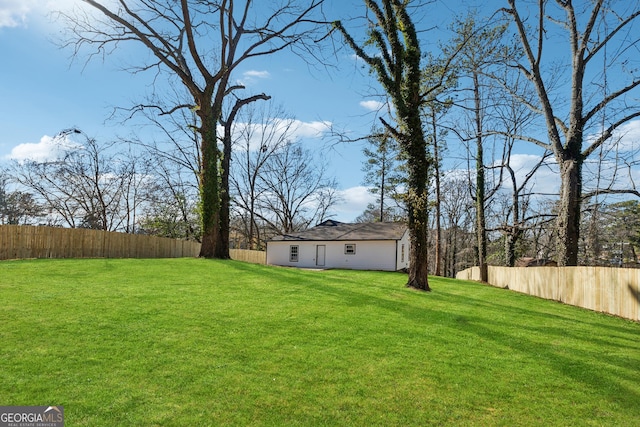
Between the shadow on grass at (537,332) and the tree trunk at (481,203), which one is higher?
the tree trunk at (481,203)

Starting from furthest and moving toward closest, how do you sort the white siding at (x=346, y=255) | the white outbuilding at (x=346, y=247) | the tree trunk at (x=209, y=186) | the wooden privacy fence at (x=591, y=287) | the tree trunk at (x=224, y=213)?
the white outbuilding at (x=346, y=247), the white siding at (x=346, y=255), the tree trunk at (x=224, y=213), the tree trunk at (x=209, y=186), the wooden privacy fence at (x=591, y=287)

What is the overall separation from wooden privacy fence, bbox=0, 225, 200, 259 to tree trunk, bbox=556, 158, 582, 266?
19281 millimetres

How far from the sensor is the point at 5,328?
4352mm

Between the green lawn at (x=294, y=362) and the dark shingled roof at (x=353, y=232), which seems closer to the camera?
the green lawn at (x=294, y=362)

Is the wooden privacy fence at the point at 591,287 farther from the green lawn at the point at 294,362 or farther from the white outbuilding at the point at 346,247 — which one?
the white outbuilding at the point at 346,247

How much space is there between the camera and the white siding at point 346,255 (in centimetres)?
2308

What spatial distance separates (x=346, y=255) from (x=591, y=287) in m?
15.7

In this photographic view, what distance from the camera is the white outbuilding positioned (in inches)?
914

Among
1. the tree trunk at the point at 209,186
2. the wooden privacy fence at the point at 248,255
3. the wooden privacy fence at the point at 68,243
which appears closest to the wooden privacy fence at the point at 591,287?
the tree trunk at the point at 209,186

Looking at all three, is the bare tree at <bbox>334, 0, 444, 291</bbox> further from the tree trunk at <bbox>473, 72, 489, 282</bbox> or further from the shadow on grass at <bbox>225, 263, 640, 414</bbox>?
the tree trunk at <bbox>473, 72, 489, 282</bbox>

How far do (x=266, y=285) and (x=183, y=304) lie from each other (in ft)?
9.85

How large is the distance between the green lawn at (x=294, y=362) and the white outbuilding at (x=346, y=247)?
15873 mm

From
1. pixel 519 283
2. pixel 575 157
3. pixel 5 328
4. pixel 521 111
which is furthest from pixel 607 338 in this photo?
pixel 521 111

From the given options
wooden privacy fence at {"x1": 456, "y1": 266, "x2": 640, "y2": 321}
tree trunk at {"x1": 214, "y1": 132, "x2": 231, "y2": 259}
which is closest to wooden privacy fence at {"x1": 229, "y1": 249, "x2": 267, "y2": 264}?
tree trunk at {"x1": 214, "y1": 132, "x2": 231, "y2": 259}
